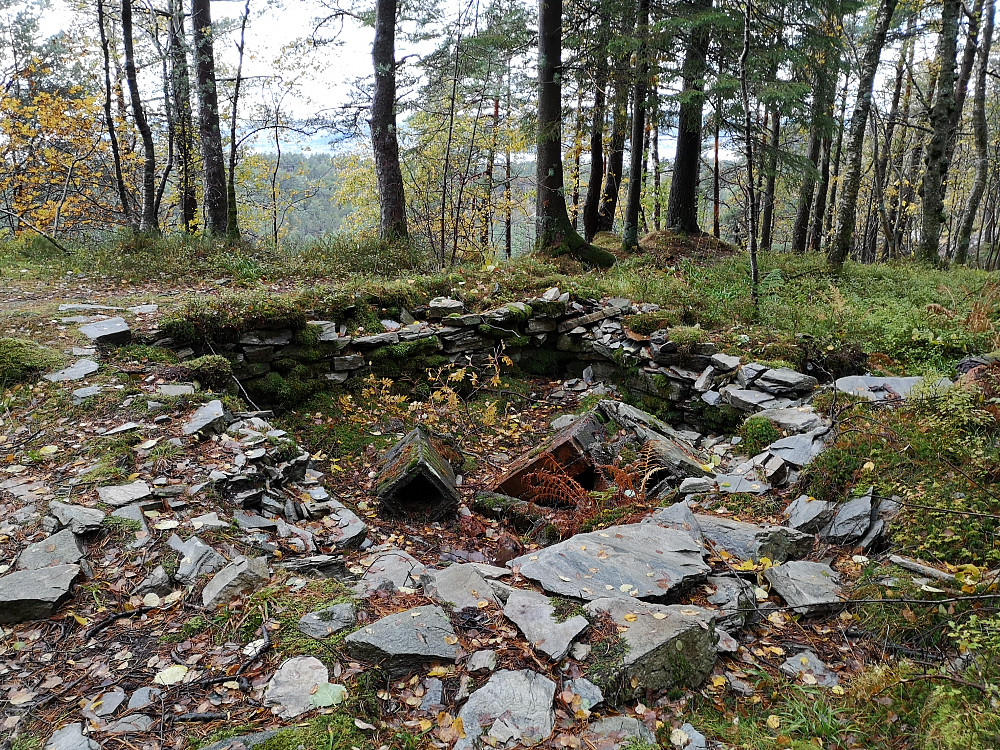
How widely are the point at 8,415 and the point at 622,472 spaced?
5.04m

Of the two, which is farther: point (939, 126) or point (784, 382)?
point (939, 126)

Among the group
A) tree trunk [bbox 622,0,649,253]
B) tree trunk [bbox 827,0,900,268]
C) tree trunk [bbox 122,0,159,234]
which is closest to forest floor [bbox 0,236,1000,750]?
tree trunk [bbox 827,0,900,268]

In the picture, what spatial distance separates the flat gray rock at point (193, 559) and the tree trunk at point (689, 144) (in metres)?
10.5

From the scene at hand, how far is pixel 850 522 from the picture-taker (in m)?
3.76

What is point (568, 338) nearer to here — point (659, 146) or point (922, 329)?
point (922, 329)

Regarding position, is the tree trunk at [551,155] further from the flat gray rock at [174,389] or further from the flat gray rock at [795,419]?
the flat gray rock at [174,389]

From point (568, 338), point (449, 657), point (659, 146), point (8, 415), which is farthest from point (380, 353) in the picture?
point (659, 146)

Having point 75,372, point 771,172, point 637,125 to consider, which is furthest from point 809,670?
point 637,125

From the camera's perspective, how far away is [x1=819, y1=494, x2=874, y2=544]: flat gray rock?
3.67m

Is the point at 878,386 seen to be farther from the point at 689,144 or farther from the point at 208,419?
the point at 689,144

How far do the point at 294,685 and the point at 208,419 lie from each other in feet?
9.37

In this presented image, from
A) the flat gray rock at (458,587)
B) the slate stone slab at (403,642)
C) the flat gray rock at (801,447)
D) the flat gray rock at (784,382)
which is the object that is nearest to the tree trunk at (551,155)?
the flat gray rock at (784,382)

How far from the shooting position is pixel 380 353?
720cm

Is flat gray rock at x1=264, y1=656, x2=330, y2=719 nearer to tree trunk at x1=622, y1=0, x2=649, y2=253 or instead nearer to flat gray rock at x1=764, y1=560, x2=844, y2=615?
flat gray rock at x1=764, y1=560, x2=844, y2=615
